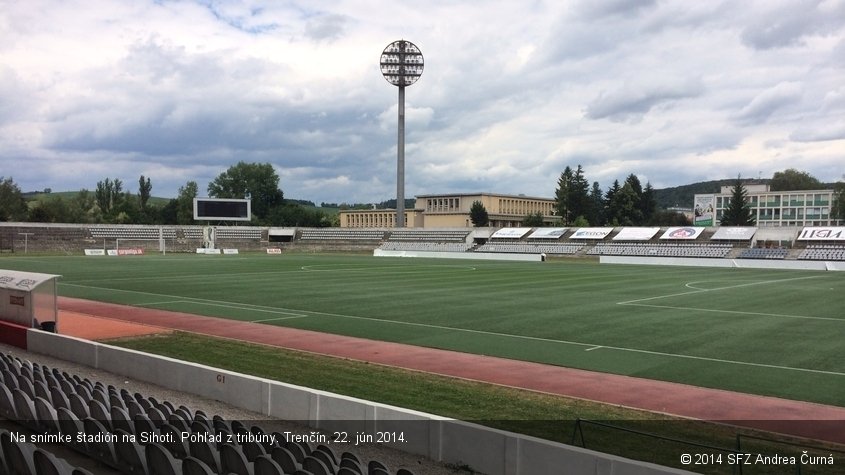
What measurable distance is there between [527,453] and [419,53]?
93.1 meters

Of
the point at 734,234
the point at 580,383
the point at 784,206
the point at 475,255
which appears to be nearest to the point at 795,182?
the point at 784,206

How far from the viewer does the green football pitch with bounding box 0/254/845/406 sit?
624 inches

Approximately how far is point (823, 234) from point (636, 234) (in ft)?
68.7

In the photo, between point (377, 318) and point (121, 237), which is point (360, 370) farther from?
point (121, 237)

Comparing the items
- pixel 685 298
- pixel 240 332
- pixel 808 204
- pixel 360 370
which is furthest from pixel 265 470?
pixel 808 204

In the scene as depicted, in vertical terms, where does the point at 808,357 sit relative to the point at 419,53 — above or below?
below

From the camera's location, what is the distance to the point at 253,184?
162250mm

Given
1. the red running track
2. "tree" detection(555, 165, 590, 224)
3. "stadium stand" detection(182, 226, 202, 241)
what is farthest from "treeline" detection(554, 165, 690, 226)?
the red running track

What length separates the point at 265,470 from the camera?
566cm

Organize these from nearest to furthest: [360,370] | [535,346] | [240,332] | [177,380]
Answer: [177,380], [360,370], [535,346], [240,332]

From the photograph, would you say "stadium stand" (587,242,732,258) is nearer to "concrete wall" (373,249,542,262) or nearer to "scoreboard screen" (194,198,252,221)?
"concrete wall" (373,249,542,262)

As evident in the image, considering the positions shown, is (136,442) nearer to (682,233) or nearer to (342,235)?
(682,233)

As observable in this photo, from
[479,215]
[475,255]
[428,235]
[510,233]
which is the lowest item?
[475,255]

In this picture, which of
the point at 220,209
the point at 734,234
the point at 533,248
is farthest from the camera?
the point at 220,209
